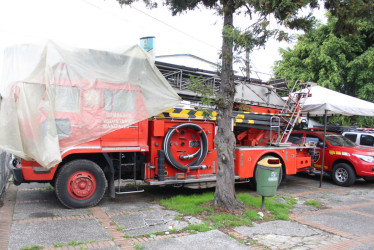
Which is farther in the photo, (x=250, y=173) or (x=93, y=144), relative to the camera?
(x=250, y=173)

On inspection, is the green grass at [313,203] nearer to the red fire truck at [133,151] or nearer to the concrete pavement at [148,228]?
the concrete pavement at [148,228]

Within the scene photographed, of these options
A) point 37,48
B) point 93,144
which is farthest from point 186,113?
point 37,48

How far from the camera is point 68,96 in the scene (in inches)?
247

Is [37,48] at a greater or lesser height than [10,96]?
greater

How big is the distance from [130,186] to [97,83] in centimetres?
348

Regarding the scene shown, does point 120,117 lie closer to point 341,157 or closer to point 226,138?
point 226,138

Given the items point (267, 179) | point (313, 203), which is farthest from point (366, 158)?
point (267, 179)

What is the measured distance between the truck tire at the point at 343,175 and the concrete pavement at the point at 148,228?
2579 millimetres

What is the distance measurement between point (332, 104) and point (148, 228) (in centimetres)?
774

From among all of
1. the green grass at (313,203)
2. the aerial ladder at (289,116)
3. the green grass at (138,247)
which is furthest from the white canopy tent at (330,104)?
the green grass at (138,247)

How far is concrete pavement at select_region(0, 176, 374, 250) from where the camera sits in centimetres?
484

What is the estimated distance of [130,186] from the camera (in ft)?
29.2

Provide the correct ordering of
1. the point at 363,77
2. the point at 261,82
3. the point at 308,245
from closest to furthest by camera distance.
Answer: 1. the point at 308,245
2. the point at 261,82
3. the point at 363,77

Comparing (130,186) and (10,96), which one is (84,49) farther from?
(130,186)
